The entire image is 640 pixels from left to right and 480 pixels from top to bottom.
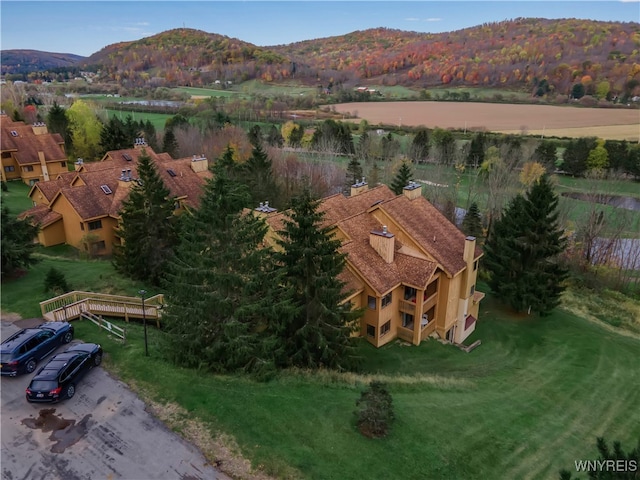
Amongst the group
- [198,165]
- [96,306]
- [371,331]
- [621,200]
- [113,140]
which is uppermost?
[113,140]

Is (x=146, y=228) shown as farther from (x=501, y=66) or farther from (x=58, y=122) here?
(x=501, y=66)

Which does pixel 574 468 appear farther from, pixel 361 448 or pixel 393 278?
pixel 393 278

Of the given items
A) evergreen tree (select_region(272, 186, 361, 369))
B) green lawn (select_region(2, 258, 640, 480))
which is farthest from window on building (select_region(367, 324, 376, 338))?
evergreen tree (select_region(272, 186, 361, 369))

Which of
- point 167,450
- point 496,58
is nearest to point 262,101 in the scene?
point 496,58

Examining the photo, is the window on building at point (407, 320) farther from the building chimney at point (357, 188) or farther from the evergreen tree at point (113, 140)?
the evergreen tree at point (113, 140)

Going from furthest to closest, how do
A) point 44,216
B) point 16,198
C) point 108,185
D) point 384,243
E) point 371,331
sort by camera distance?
point 16,198, point 108,185, point 44,216, point 384,243, point 371,331

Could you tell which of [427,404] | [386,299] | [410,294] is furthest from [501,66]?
[427,404]
